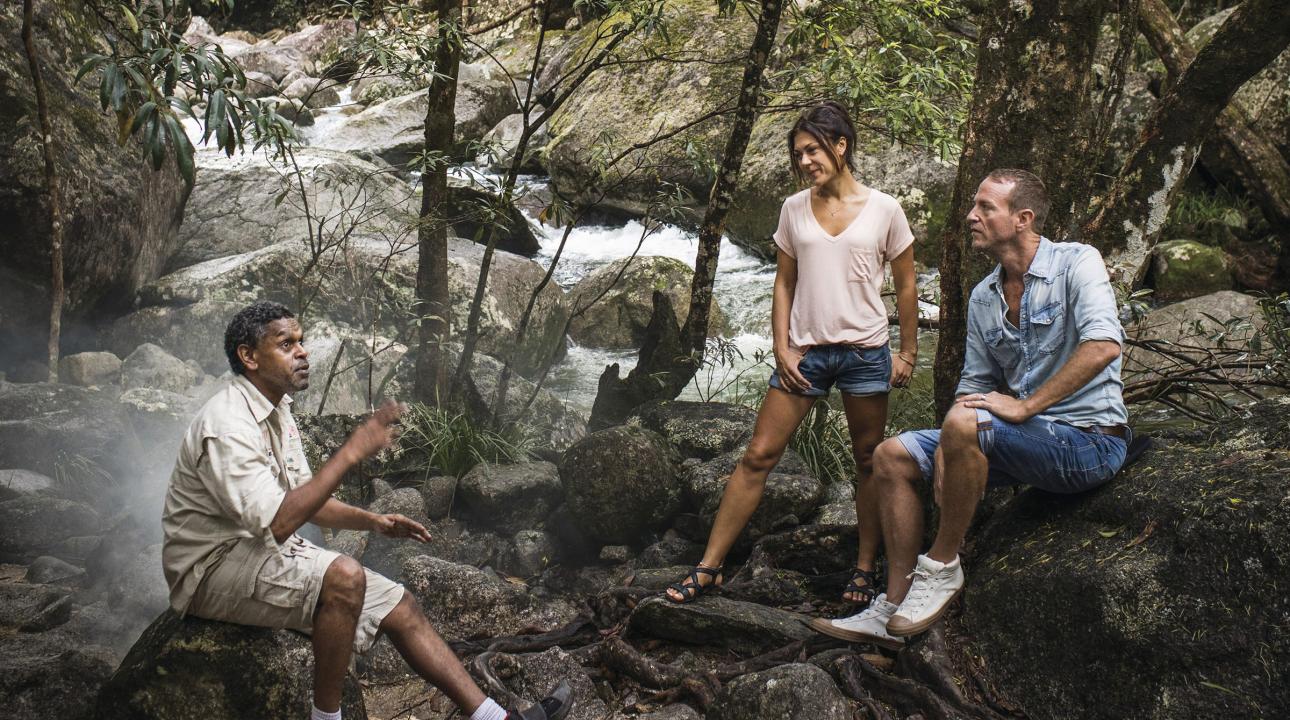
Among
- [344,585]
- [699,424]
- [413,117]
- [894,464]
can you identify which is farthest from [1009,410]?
[413,117]

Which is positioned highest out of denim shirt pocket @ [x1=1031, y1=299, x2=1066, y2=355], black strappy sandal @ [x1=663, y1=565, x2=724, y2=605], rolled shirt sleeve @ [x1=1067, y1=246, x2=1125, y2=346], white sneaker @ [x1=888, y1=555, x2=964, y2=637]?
rolled shirt sleeve @ [x1=1067, y1=246, x2=1125, y2=346]

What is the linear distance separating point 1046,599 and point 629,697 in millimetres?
1609

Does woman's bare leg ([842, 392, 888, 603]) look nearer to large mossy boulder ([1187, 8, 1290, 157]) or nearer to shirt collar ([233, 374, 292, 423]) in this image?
shirt collar ([233, 374, 292, 423])

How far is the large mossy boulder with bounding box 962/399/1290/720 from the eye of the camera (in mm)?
2916

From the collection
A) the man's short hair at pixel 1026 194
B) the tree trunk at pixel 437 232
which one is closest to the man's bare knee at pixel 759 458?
the man's short hair at pixel 1026 194

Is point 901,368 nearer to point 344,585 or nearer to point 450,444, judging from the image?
point 344,585

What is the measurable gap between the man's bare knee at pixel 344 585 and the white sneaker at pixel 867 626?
1.76 meters

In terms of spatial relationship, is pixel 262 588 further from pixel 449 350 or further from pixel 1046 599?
pixel 449 350

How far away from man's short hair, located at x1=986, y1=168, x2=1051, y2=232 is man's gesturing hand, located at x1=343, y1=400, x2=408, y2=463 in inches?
89.5

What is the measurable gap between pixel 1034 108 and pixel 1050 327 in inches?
39.9

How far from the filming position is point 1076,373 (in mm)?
3322

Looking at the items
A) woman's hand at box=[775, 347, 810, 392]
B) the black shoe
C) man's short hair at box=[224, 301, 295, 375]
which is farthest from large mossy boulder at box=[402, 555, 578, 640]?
man's short hair at box=[224, 301, 295, 375]

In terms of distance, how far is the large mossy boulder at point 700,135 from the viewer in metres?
10.8

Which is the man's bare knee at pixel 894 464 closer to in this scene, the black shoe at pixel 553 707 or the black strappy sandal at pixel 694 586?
the black strappy sandal at pixel 694 586
